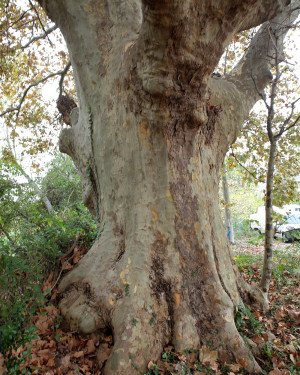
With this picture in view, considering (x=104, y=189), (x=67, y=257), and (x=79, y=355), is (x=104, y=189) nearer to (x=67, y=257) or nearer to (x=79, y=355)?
(x=67, y=257)

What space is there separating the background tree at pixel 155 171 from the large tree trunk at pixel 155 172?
1 cm

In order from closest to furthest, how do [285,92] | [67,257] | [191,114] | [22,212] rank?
[191,114] < [67,257] < [22,212] < [285,92]

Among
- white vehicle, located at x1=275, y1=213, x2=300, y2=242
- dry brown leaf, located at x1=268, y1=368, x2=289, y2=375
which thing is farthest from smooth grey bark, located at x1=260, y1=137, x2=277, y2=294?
dry brown leaf, located at x1=268, y1=368, x2=289, y2=375

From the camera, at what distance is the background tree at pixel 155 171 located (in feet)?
8.14

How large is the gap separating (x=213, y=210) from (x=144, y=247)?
112 cm

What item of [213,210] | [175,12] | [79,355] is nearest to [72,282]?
[79,355]

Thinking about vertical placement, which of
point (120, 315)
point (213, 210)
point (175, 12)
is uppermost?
point (175, 12)

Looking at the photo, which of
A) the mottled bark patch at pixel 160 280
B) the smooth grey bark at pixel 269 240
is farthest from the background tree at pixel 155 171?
the smooth grey bark at pixel 269 240

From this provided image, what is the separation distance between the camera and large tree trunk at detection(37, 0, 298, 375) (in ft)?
8.13

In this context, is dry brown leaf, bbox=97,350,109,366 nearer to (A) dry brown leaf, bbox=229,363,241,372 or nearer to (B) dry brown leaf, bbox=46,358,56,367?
(B) dry brown leaf, bbox=46,358,56,367

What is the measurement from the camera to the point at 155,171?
122 inches

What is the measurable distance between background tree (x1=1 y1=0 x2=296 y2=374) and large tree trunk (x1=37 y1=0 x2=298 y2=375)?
0.04 feet

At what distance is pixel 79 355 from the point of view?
8.40 ft

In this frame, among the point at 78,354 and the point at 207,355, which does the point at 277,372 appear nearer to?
the point at 207,355
